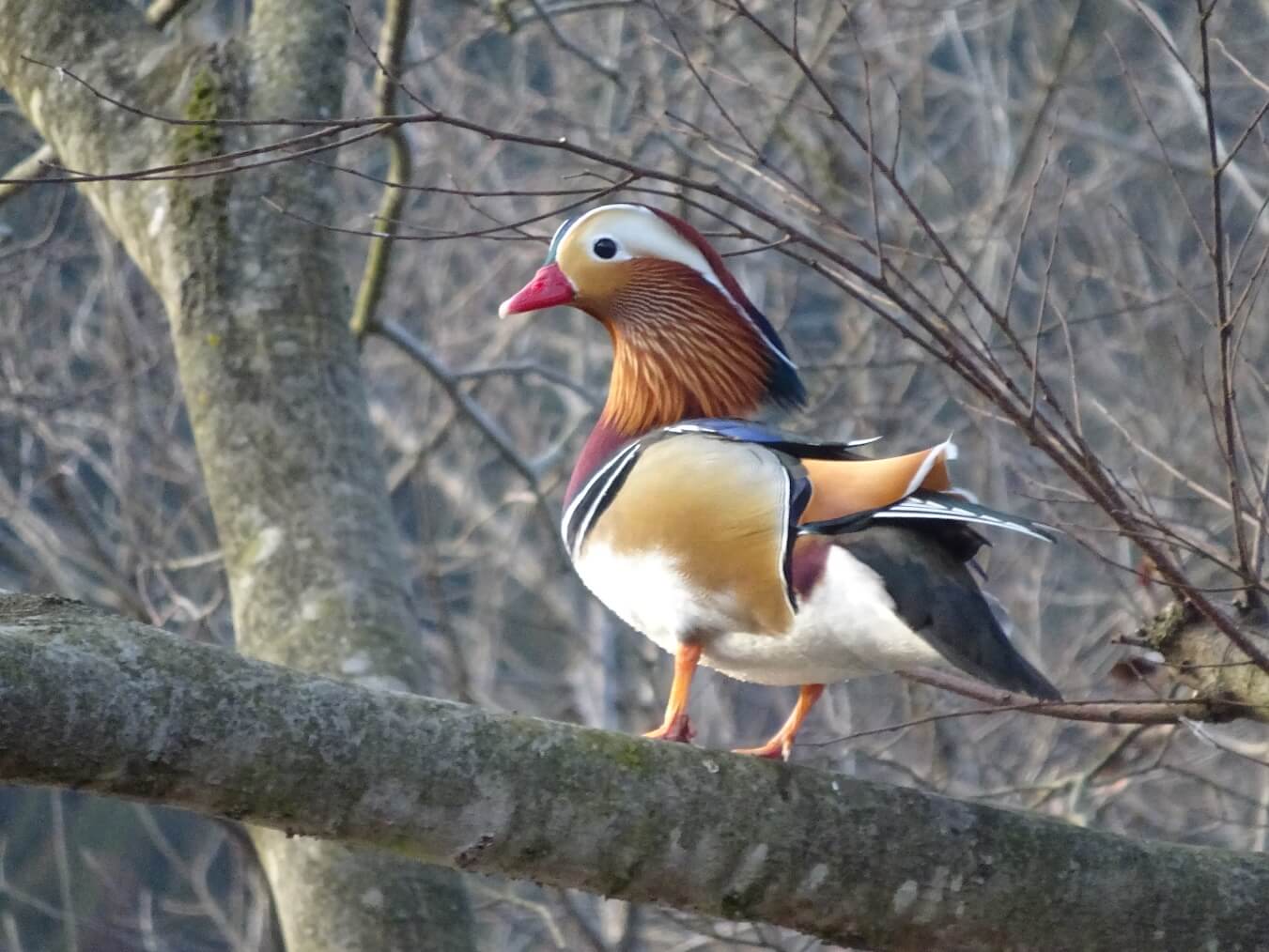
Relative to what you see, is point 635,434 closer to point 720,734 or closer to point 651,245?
point 651,245

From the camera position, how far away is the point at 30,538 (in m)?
4.20

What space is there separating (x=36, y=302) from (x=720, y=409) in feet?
12.0

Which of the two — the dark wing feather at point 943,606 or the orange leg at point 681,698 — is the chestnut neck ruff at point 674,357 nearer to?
the orange leg at point 681,698

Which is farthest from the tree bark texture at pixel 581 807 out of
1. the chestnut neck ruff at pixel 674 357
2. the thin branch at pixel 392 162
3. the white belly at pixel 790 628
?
the thin branch at pixel 392 162

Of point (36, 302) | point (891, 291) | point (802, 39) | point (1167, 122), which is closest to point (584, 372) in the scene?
point (802, 39)

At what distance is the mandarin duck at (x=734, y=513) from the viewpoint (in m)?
1.64

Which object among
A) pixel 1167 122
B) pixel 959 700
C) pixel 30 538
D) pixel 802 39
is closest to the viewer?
pixel 959 700

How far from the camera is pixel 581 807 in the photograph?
146cm

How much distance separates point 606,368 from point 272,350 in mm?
3661

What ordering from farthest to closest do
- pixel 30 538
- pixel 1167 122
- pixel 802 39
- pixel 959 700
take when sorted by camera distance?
1. pixel 1167 122
2. pixel 802 39
3. pixel 30 538
4. pixel 959 700

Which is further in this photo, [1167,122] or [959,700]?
[1167,122]

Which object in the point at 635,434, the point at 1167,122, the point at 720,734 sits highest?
the point at 1167,122

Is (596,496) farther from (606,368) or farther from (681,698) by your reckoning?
(606,368)

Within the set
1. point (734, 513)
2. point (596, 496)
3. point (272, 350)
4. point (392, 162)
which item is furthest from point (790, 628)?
point (392, 162)
